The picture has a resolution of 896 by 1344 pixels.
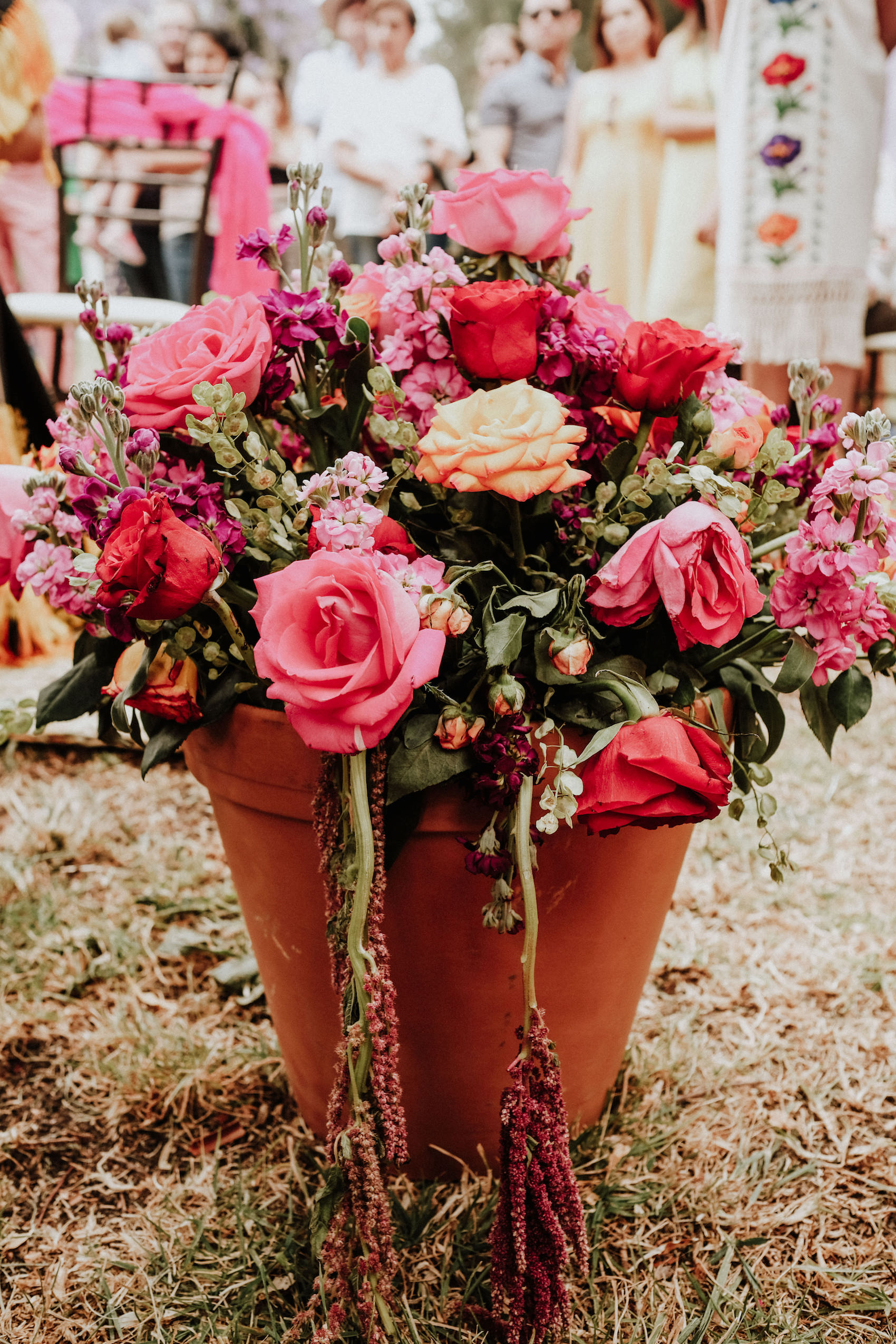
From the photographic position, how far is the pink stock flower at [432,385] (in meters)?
0.79

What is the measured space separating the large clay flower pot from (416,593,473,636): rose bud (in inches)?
5.0

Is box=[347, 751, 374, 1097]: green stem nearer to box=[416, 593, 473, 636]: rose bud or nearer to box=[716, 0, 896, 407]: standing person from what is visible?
box=[416, 593, 473, 636]: rose bud

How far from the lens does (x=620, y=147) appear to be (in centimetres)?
304

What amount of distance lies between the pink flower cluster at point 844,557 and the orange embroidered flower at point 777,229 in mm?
1498

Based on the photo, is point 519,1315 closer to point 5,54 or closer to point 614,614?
point 614,614

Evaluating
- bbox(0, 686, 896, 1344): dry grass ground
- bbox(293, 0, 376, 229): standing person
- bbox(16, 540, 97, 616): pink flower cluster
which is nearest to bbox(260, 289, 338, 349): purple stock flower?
bbox(16, 540, 97, 616): pink flower cluster

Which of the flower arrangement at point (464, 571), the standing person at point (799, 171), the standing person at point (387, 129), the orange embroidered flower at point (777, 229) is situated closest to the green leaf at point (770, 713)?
the flower arrangement at point (464, 571)

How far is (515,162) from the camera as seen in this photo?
11.8 ft

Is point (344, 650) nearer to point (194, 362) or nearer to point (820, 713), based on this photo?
point (194, 362)

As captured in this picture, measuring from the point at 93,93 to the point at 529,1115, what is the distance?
3.13 m

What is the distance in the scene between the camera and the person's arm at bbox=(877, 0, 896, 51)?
1871 mm

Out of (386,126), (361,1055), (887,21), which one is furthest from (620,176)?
(361,1055)

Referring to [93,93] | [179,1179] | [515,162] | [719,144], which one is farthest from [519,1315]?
[515,162]

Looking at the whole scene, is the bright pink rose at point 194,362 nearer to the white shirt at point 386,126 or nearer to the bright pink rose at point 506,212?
the bright pink rose at point 506,212
